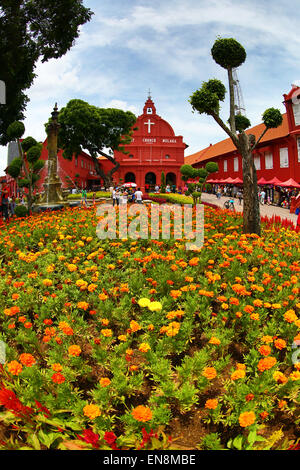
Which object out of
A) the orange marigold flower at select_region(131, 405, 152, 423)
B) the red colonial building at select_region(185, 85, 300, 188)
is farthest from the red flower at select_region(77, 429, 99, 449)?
the red colonial building at select_region(185, 85, 300, 188)

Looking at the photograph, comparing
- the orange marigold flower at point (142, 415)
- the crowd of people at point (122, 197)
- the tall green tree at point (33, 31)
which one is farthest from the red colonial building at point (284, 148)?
the orange marigold flower at point (142, 415)

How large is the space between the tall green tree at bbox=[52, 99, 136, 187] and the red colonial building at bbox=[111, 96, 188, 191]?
381 centimetres

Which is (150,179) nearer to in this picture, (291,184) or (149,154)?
(149,154)

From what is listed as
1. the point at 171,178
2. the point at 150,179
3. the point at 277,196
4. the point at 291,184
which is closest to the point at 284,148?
the point at 291,184

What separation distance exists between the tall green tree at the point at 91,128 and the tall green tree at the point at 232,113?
25740mm

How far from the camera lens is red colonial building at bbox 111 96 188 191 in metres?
39.1

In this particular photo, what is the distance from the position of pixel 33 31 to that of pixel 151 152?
28784 mm

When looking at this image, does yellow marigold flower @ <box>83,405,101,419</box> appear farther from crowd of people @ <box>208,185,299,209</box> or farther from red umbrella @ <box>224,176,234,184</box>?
red umbrella @ <box>224,176,234,184</box>

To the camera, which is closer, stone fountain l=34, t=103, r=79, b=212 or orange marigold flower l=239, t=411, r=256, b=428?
orange marigold flower l=239, t=411, r=256, b=428

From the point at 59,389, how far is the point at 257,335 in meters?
1.66

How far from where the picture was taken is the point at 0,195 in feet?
34.2

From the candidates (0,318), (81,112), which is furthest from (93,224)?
(81,112)

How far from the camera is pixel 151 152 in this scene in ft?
129

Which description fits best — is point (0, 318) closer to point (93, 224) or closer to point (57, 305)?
point (57, 305)
